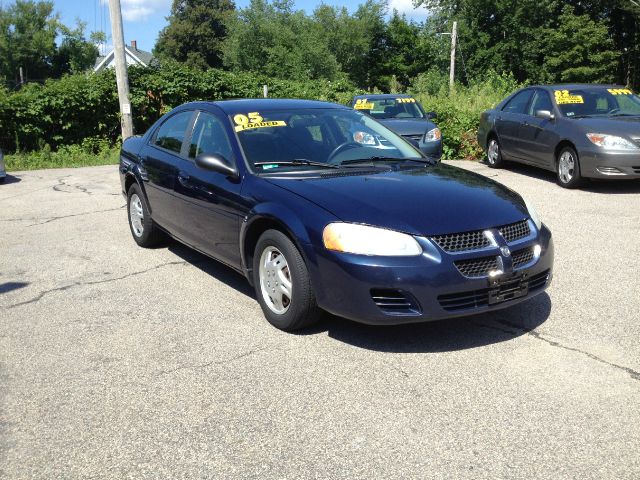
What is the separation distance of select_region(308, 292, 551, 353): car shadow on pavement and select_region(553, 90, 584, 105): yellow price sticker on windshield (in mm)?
6826

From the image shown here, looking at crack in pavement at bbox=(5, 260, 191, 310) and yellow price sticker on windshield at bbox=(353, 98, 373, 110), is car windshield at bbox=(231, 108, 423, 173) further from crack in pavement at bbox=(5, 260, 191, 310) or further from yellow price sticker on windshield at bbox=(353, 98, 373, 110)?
yellow price sticker on windshield at bbox=(353, 98, 373, 110)

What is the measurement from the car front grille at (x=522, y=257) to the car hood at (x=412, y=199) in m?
0.20

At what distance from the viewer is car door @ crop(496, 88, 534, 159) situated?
458 inches

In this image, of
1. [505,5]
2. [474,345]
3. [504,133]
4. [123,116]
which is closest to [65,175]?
[123,116]

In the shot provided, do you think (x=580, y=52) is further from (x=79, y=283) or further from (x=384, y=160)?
(x=79, y=283)

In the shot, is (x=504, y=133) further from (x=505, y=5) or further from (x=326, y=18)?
(x=326, y=18)

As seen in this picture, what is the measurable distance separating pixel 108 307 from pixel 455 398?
2.86m

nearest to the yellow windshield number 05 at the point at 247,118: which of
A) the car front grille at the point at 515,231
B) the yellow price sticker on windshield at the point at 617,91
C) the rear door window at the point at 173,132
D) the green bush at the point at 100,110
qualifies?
the rear door window at the point at 173,132

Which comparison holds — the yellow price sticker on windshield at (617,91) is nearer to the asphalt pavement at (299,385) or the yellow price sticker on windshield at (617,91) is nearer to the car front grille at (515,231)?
the asphalt pavement at (299,385)

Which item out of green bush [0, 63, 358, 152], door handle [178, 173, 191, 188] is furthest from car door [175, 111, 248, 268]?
green bush [0, 63, 358, 152]

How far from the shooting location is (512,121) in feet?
38.8

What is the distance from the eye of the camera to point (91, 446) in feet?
10.2

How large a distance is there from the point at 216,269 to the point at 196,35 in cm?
7980

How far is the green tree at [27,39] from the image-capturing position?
238 feet
